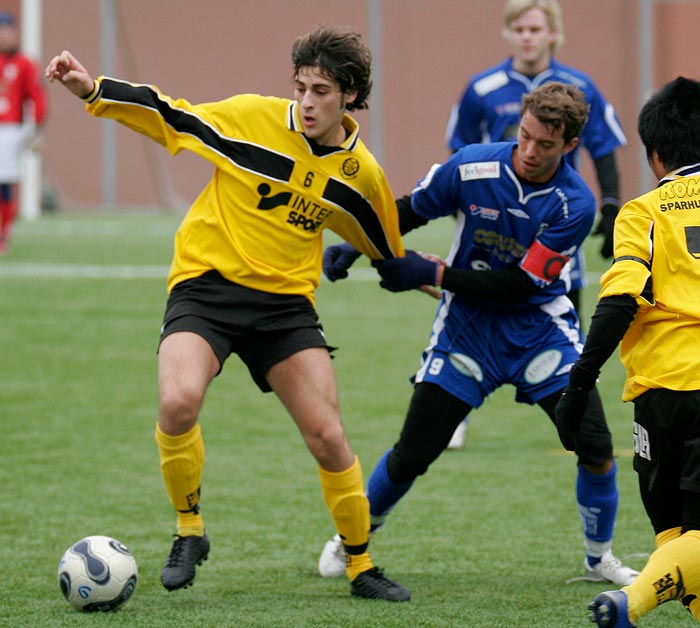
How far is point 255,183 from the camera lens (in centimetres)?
471

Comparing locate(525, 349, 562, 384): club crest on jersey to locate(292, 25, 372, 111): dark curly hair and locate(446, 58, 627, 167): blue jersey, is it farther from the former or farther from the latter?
locate(446, 58, 627, 167): blue jersey

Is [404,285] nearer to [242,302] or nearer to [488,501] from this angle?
[242,302]

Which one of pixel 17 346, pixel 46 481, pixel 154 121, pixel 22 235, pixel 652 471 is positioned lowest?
pixel 22 235

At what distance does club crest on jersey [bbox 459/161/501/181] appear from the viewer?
4855 mm

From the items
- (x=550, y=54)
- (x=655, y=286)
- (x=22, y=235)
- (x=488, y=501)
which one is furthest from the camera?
(x=22, y=235)

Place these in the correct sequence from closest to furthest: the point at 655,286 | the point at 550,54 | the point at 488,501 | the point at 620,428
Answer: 1. the point at 655,286
2. the point at 488,501
3. the point at 550,54
4. the point at 620,428

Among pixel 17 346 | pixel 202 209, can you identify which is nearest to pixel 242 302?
pixel 202 209

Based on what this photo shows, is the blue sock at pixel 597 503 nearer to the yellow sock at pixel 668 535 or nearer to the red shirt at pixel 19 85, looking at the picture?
the yellow sock at pixel 668 535

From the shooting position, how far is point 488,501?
20.3ft

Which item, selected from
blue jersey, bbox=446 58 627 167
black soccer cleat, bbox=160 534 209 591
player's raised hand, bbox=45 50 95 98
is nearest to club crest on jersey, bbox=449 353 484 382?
black soccer cleat, bbox=160 534 209 591

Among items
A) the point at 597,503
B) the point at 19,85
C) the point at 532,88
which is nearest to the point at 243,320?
the point at 597,503

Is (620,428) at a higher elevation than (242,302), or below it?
below

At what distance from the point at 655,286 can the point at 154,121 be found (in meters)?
1.88

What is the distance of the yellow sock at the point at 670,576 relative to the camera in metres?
3.56
